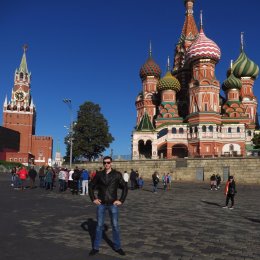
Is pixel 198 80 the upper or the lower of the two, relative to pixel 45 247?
upper

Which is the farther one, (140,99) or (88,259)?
(140,99)

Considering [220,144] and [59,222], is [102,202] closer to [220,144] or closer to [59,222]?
[59,222]

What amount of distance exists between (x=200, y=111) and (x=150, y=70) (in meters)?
19.1

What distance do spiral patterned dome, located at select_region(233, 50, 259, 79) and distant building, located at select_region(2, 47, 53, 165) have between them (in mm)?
66484

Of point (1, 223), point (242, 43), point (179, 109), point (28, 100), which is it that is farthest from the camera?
point (28, 100)

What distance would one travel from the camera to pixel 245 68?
63.9 m

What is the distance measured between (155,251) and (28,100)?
380 ft

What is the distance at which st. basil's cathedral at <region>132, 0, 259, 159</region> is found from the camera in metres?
53.2

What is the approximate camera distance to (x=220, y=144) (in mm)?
53219

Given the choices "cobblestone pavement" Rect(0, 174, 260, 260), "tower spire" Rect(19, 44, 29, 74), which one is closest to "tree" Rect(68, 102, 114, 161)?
"cobblestone pavement" Rect(0, 174, 260, 260)

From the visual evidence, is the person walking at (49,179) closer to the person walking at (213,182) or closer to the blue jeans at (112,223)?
the person walking at (213,182)

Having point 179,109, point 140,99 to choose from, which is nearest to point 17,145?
point 140,99

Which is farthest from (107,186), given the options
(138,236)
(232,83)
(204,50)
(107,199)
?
(232,83)

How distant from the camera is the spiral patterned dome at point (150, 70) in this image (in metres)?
68.8
